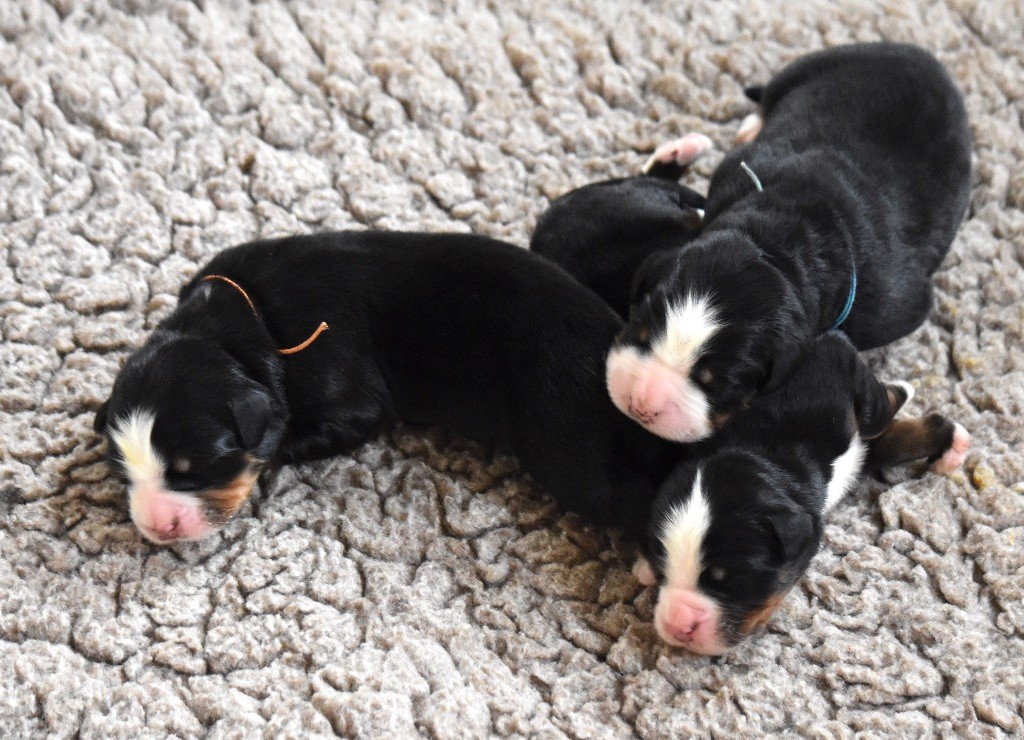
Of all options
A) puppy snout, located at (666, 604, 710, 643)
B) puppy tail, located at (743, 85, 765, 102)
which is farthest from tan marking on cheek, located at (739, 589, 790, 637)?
puppy tail, located at (743, 85, 765, 102)

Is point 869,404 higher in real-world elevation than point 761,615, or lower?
higher

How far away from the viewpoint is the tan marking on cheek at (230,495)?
279 cm

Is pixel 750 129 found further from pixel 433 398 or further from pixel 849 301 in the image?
pixel 433 398

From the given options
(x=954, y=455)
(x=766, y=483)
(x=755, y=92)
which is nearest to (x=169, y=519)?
(x=766, y=483)

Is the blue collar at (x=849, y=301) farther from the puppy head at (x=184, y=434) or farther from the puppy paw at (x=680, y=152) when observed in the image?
the puppy head at (x=184, y=434)

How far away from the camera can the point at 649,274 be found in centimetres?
293

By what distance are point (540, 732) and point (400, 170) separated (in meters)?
2.05

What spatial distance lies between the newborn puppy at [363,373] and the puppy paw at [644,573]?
104 mm

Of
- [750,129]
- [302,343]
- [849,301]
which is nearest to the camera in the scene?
[302,343]

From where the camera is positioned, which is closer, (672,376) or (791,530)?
(791,530)

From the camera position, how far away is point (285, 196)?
3.72 metres

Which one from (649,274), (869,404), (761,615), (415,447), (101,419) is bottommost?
(415,447)

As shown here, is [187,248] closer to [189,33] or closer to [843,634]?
[189,33]

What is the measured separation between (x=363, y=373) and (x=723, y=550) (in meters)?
1.09
